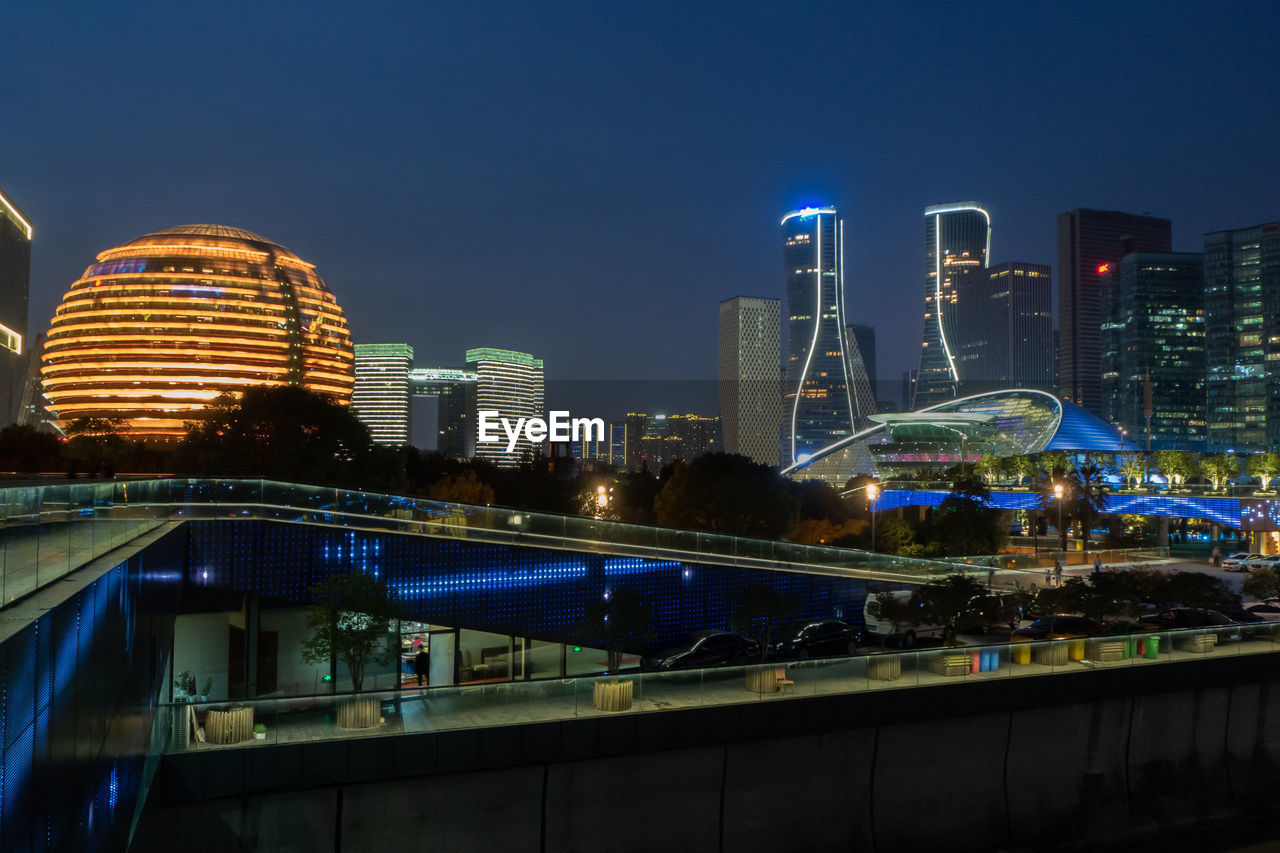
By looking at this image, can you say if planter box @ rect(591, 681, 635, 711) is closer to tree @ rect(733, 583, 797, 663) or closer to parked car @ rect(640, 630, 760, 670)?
parked car @ rect(640, 630, 760, 670)

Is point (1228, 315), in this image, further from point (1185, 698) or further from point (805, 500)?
point (1185, 698)

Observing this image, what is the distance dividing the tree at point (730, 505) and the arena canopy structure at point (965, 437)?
6347 centimetres

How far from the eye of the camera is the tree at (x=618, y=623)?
2525 cm

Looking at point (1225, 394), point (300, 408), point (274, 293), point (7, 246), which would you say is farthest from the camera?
point (1225, 394)

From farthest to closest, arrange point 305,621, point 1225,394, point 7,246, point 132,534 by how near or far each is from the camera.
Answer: point 1225,394 < point 7,246 < point 305,621 < point 132,534

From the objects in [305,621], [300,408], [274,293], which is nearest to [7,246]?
[274,293]

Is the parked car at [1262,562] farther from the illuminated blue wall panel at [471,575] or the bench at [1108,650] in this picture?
the illuminated blue wall panel at [471,575]

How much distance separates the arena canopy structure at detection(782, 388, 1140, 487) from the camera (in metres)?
109

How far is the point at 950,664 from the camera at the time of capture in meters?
20.4

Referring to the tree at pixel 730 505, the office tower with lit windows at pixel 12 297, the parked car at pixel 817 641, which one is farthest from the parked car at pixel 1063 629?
the office tower with lit windows at pixel 12 297

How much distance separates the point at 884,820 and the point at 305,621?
50.0 ft

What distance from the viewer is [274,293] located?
103 metres

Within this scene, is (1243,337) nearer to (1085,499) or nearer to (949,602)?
(1085,499)

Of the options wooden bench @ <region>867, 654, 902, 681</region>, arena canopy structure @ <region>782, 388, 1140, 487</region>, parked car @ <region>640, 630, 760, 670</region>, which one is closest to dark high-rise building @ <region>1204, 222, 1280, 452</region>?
arena canopy structure @ <region>782, 388, 1140, 487</region>
